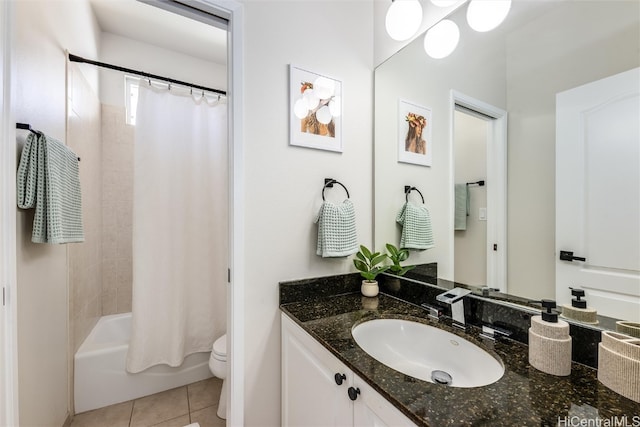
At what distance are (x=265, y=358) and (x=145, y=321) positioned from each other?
1098 mm

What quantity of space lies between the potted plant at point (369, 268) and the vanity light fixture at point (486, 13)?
102 cm

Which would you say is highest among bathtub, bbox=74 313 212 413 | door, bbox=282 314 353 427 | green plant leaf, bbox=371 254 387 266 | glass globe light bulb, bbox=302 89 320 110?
glass globe light bulb, bbox=302 89 320 110

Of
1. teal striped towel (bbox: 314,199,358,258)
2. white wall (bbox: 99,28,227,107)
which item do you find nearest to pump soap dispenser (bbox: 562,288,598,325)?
teal striped towel (bbox: 314,199,358,258)

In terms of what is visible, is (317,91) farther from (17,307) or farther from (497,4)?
(17,307)

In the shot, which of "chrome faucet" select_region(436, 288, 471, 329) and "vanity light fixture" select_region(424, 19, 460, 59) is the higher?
"vanity light fixture" select_region(424, 19, 460, 59)

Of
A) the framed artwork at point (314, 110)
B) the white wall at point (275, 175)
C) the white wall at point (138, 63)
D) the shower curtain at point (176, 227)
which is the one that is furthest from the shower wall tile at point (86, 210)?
the framed artwork at point (314, 110)

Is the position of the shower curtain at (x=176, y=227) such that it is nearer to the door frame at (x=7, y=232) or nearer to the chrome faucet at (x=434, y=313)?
the door frame at (x=7, y=232)

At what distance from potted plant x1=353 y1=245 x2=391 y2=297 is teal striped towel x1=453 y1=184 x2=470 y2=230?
0.37m

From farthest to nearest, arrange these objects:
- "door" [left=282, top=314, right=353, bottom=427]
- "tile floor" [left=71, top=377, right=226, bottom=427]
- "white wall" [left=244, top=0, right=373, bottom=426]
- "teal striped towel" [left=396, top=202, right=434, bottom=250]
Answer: "tile floor" [left=71, top=377, right=226, bottom=427]
"teal striped towel" [left=396, top=202, right=434, bottom=250]
"white wall" [left=244, top=0, right=373, bottom=426]
"door" [left=282, top=314, right=353, bottom=427]

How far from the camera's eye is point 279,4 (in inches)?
47.9

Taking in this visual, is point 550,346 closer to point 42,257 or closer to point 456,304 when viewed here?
point 456,304

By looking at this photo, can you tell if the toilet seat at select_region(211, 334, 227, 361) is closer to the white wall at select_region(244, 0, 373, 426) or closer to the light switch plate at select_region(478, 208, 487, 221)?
the white wall at select_region(244, 0, 373, 426)

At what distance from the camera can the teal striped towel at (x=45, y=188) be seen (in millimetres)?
1073

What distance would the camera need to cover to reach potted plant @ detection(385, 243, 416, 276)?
135cm
